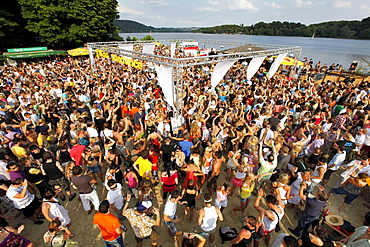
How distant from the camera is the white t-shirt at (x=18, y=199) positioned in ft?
10.1

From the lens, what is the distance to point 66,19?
25.2 metres

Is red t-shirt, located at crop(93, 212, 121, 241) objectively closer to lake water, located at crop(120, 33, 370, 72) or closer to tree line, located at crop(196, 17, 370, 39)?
lake water, located at crop(120, 33, 370, 72)

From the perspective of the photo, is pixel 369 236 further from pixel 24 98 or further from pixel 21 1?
pixel 21 1

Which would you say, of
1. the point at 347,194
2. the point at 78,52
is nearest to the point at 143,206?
the point at 347,194

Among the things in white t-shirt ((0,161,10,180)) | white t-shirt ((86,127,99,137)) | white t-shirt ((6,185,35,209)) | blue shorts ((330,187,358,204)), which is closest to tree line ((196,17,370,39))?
blue shorts ((330,187,358,204))

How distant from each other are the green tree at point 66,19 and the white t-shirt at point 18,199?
28213mm

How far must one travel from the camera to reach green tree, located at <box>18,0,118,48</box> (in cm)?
2288

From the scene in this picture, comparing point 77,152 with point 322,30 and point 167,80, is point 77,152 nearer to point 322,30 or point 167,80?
point 167,80

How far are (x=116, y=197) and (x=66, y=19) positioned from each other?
31478 millimetres

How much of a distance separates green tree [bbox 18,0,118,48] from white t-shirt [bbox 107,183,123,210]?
29.0 metres

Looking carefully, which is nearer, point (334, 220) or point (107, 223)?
point (107, 223)

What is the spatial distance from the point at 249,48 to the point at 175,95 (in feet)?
41.7

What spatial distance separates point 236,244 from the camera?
2.70 metres

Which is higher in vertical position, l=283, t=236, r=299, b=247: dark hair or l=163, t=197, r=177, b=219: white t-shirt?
l=283, t=236, r=299, b=247: dark hair
